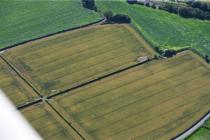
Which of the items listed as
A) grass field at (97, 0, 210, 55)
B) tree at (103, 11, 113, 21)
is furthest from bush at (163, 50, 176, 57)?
tree at (103, 11, 113, 21)

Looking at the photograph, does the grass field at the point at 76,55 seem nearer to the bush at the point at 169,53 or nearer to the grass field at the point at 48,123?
the bush at the point at 169,53

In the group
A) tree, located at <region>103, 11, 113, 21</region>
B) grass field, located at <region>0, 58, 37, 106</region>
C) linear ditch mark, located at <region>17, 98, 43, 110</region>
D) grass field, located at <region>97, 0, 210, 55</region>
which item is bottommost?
linear ditch mark, located at <region>17, 98, 43, 110</region>

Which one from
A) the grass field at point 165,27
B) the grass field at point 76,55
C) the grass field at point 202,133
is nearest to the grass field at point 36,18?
the grass field at point 76,55

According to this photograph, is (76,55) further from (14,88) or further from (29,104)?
(29,104)

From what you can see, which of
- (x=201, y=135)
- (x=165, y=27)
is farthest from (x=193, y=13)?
(x=201, y=135)

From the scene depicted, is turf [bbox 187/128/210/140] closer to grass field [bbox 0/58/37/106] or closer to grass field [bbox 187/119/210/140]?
grass field [bbox 187/119/210/140]

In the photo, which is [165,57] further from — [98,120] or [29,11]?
[29,11]
